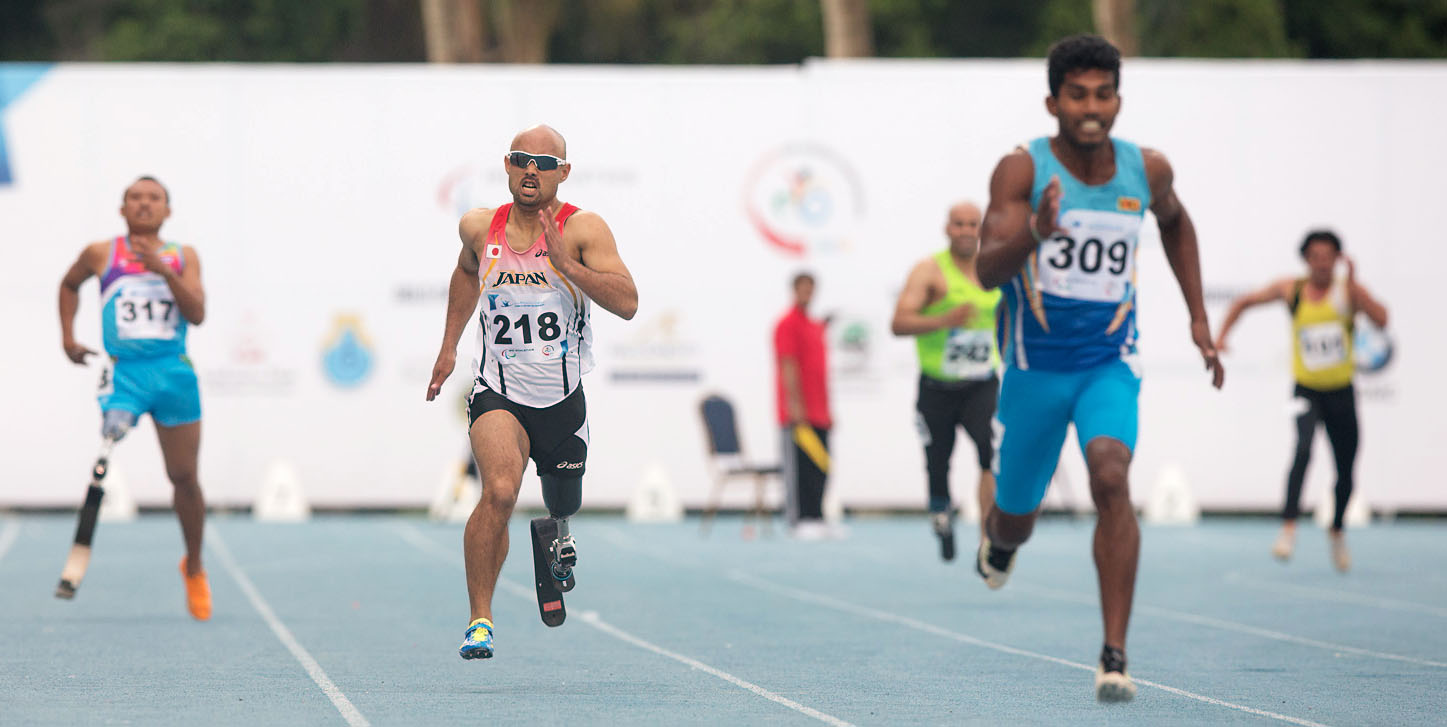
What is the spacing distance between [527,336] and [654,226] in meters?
11.5

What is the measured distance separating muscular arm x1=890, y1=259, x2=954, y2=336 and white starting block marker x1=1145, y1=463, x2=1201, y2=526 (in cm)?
828

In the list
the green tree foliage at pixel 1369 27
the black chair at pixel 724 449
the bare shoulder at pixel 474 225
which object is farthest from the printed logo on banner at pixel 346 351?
the green tree foliage at pixel 1369 27

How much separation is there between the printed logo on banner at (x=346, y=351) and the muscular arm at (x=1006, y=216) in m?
12.8

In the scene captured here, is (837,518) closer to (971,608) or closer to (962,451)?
(962,451)

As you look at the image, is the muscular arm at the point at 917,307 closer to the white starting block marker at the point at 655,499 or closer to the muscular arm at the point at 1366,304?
the muscular arm at the point at 1366,304

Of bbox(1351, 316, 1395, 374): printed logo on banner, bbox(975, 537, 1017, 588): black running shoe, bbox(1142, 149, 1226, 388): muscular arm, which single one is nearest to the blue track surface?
bbox(975, 537, 1017, 588): black running shoe

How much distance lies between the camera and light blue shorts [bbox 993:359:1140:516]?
275 inches

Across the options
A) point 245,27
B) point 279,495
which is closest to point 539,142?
point 279,495

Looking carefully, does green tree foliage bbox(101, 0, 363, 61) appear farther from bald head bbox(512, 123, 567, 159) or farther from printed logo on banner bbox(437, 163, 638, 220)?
bald head bbox(512, 123, 567, 159)

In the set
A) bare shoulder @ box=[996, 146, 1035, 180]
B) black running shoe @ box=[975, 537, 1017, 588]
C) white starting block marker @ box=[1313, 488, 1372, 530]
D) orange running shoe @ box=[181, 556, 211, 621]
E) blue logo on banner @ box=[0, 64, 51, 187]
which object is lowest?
white starting block marker @ box=[1313, 488, 1372, 530]

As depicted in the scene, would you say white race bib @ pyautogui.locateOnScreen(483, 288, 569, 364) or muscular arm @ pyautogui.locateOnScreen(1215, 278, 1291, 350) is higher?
muscular arm @ pyautogui.locateOnScreen(1215, 278, 1291, 350)

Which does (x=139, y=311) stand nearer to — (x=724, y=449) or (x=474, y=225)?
(x=474, y=225)

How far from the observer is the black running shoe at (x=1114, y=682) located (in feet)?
20.9

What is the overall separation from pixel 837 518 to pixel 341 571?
676cm
